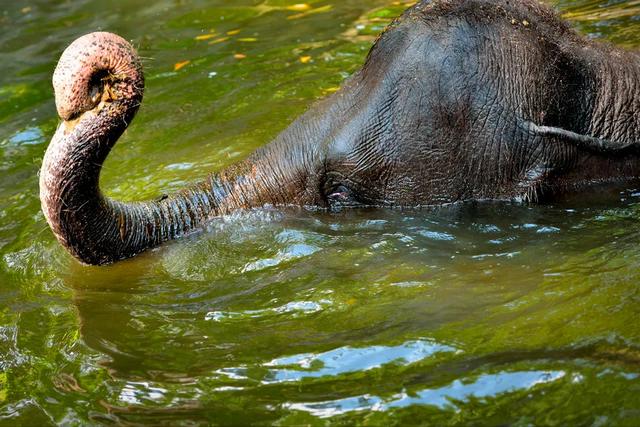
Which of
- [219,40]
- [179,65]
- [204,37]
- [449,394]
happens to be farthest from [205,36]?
[449,394]

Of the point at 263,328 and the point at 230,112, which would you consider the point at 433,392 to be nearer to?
the point at 263,328

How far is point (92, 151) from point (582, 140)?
310 centimetres

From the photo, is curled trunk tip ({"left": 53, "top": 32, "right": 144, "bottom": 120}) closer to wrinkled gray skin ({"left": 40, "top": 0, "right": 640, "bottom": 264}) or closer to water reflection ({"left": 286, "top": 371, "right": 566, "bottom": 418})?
wrinkled gray skin ({"left": 40, "top": 0, "right": 640, "bottom": 264})

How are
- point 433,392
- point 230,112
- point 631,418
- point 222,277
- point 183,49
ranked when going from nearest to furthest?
point 631,418 → point 433,392 → point 222,277 → point 230,112 → point 183,49

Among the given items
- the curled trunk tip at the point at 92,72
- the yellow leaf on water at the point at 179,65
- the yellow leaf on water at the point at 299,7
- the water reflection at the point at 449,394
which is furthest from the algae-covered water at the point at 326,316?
the yellow leaf on water at the point at 299,7

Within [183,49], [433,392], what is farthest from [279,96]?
[433,392]

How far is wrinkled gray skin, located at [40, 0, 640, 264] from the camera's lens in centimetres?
591

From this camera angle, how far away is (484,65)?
5.96 metres

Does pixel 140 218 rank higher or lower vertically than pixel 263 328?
higher

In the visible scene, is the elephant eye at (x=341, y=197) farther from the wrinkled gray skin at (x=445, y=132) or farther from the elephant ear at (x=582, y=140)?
the elephant ear at (x=582, y=140)

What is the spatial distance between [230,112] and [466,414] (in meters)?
5.68

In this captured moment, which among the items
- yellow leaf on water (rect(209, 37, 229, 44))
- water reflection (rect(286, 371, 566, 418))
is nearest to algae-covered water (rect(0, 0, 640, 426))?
water reflection (rect(286, 371, 566, 418))

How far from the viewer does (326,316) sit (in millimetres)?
5137

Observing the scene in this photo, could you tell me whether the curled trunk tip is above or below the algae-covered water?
above
